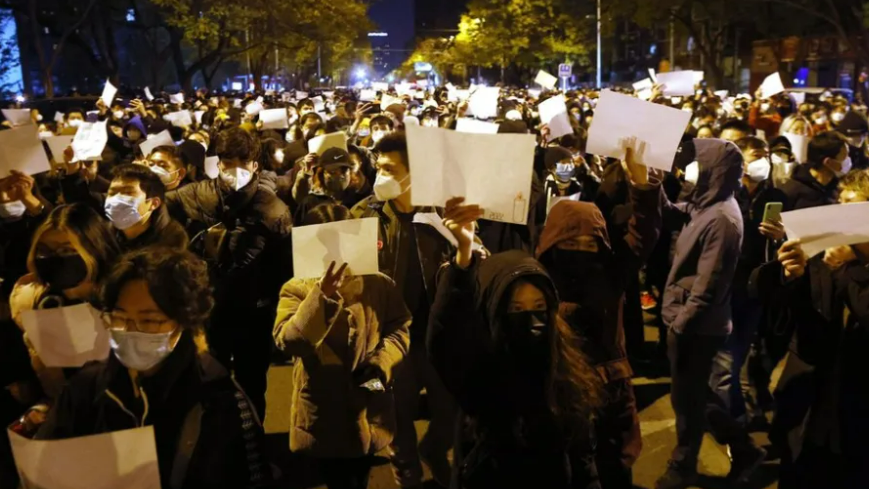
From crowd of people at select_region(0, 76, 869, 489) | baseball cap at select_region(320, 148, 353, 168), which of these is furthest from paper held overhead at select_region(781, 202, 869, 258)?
baseball cap at select_region(320, 148, 353, 168)

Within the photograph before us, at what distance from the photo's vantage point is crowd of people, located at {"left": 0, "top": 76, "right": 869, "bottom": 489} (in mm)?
2412

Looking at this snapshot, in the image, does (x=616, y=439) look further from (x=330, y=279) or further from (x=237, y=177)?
(x=237, y=177)

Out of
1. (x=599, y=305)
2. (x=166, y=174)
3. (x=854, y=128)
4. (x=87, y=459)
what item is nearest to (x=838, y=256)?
(x=599, y=305)

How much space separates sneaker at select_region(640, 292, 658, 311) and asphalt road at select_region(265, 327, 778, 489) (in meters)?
1.95

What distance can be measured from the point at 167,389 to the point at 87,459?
0.36 m

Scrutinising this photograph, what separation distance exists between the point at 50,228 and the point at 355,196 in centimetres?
292

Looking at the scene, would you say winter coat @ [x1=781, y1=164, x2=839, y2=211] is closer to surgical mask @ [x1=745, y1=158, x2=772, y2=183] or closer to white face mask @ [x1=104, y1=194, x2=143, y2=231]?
surgical mask @ [x1=745, y1=158, x2=772, y2=183]

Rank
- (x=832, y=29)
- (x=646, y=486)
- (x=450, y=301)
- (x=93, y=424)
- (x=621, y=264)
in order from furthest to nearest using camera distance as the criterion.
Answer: (x=832, y=29)
(x=646, y=486)
(x=621, y=264)
(x=450, y=301)
(x=93, y=424)

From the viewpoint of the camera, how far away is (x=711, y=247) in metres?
4.29

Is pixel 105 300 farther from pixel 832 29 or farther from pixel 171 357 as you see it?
pixel 832 29

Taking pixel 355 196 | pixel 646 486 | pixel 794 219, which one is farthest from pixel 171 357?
pixel 355 196

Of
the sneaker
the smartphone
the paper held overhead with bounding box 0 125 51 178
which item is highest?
the paper held overhead with bounding box 0 125 51 178

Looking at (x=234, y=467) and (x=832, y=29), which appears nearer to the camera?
(x=234, y=467)

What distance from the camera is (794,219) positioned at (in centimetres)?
282
